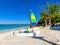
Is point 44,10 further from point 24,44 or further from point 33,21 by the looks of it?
point 24,44

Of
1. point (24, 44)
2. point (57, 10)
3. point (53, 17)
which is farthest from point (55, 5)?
point (24, 44)

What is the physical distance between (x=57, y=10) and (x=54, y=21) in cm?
528

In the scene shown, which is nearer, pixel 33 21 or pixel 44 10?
pixel 33 21

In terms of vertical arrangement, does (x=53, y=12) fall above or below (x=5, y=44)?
above

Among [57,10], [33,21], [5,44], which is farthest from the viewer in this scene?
[57,10]

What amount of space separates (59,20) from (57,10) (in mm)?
5636

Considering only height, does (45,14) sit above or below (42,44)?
above

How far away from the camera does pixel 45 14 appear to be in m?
60.1

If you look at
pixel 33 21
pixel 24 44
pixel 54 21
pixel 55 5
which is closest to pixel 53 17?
pixel 54 21

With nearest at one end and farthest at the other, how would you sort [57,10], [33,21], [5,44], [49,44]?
Answer: [49,44] → [5,44] → [33,21] → [57,10]

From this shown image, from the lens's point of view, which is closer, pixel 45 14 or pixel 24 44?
pixel 24 44

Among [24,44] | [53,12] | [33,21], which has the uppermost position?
[53,12]

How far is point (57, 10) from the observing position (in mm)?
59594

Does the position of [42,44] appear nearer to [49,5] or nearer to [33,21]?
[33,21]
